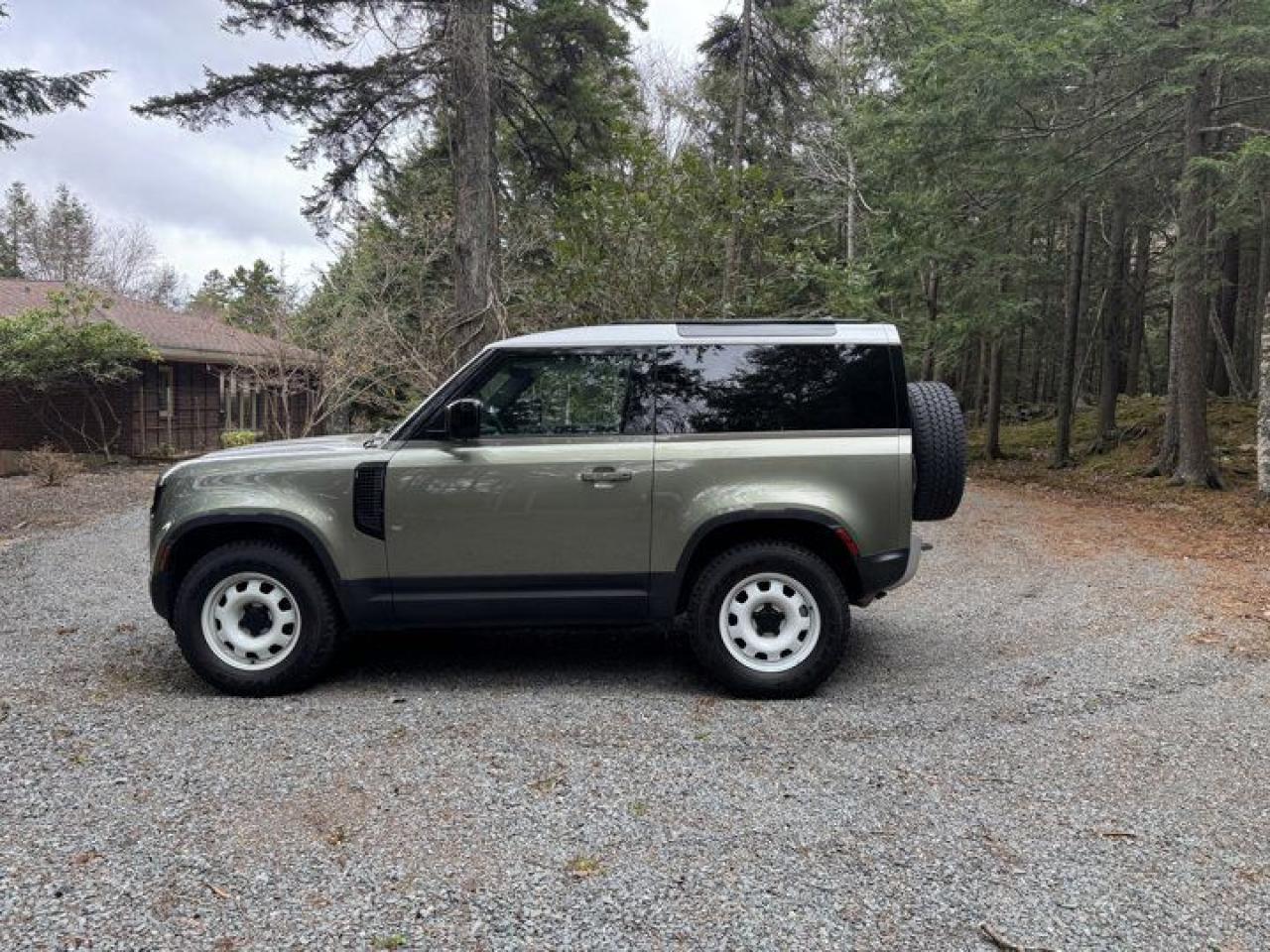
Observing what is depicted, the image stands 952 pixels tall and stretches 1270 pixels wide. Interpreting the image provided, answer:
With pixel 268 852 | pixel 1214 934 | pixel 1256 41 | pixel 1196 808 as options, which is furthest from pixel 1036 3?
pixel 268 852

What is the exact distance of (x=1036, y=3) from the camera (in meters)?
10.5

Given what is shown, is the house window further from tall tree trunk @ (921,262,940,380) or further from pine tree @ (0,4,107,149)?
tall tree trunk @ (921,262,940,380)

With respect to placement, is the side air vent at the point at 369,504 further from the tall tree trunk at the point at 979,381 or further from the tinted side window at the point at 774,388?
the tall tree trunk at the point at 979,381

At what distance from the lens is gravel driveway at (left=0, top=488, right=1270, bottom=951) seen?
2.36m

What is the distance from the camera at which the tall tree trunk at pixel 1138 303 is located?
21.6 meters

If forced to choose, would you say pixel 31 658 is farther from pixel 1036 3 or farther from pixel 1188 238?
pixel 1188 238

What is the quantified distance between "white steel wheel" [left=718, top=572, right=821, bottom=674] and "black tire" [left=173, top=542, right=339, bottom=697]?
207 cm

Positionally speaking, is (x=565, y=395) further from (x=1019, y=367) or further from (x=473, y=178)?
(x=1019, y=367)

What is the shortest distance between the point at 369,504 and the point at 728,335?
2064mm

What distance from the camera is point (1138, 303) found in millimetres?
22641

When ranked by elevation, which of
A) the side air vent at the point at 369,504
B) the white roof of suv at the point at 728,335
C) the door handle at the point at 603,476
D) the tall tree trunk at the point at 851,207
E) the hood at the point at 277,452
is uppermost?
the tall tree trunk at the point at 851,207

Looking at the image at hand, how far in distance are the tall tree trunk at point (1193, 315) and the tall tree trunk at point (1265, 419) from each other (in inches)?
54.6

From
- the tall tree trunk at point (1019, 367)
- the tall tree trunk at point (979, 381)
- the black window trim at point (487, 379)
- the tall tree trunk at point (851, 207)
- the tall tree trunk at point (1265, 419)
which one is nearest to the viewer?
the black window trim at point (487, 379)

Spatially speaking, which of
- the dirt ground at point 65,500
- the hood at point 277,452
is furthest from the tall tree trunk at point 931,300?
the dirt ground at point 65,500
